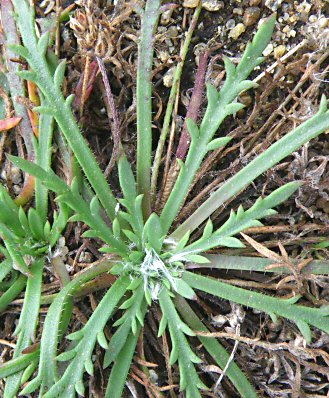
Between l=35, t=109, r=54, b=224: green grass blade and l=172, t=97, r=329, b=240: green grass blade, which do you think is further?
l=35, t=109, r=54, b=224: green grass blade

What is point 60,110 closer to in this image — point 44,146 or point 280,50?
point 44,146

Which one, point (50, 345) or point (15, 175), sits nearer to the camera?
point (50, 345)

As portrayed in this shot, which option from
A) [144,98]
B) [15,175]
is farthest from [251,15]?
[15,175]

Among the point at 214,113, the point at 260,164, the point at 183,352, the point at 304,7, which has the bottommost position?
the point at 183,352

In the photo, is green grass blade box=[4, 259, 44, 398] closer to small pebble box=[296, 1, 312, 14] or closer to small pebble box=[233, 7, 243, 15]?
small pebble box=[233, 7, 243, 15]

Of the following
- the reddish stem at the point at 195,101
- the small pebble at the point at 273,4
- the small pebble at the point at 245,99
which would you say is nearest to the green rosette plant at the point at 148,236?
the reddish stem at the point at 195,101

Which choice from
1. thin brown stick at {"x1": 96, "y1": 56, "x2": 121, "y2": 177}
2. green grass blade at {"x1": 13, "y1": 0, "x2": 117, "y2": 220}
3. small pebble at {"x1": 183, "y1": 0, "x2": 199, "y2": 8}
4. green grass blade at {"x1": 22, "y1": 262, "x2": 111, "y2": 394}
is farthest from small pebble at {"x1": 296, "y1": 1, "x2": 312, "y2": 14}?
green grass blade at {"x1": 22, "y1": 262, "x2": 111, "y2": 394}
